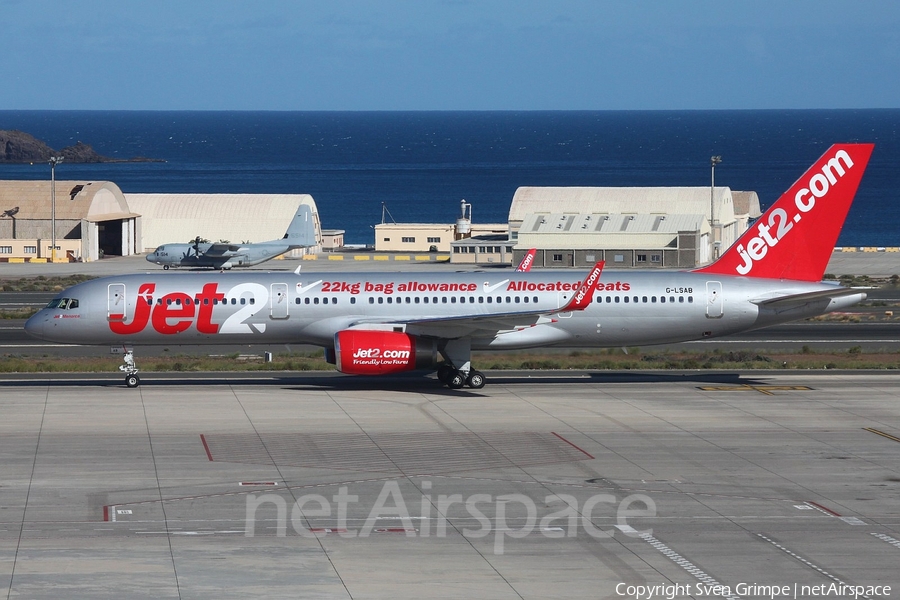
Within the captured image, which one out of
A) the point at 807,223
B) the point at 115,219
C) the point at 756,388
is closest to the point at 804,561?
the point at 756,388

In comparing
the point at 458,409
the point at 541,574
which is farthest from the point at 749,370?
the point at 541,574

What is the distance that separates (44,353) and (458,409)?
2397 centimetres

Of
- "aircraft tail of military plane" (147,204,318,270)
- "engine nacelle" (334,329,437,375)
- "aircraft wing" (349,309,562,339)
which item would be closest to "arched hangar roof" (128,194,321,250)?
"aircraft tail of military plane" (147,204,318,270)

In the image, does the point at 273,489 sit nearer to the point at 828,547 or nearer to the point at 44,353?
the point at 828,547

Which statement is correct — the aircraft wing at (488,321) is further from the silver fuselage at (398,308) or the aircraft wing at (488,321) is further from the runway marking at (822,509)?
the runway marking at (822,509)

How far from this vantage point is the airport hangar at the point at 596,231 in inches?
3711

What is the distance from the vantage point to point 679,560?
21.6 metres

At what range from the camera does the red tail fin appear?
4159cm

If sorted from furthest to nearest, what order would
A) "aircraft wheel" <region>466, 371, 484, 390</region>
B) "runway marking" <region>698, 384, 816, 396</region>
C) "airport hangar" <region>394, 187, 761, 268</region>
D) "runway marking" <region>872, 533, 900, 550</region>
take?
"airport hangar" <region>394, 187, 761, 268</region> → "runway marking" <region>698, 384, 816, 396</region> → "aircraft wheel" <region>466, 371, 484, 390</region> → "runway marking" <region>872, 533, 900, 550</region>

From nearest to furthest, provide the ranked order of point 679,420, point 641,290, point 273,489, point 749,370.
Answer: point 273,489 < point 679,420 < point 641,290 < point 749,370

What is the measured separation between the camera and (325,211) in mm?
191750

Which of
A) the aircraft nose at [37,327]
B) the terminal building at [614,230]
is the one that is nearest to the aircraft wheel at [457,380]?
the aircraft nose at [37,327]

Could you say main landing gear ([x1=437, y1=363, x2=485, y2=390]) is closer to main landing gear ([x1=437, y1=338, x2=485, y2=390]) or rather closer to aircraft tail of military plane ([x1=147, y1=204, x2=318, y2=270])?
main landing gear ([x1=437, y1=338, x2=485, y2=390])

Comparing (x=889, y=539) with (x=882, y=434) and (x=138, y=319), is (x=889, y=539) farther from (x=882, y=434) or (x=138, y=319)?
(x=138, y=319)
